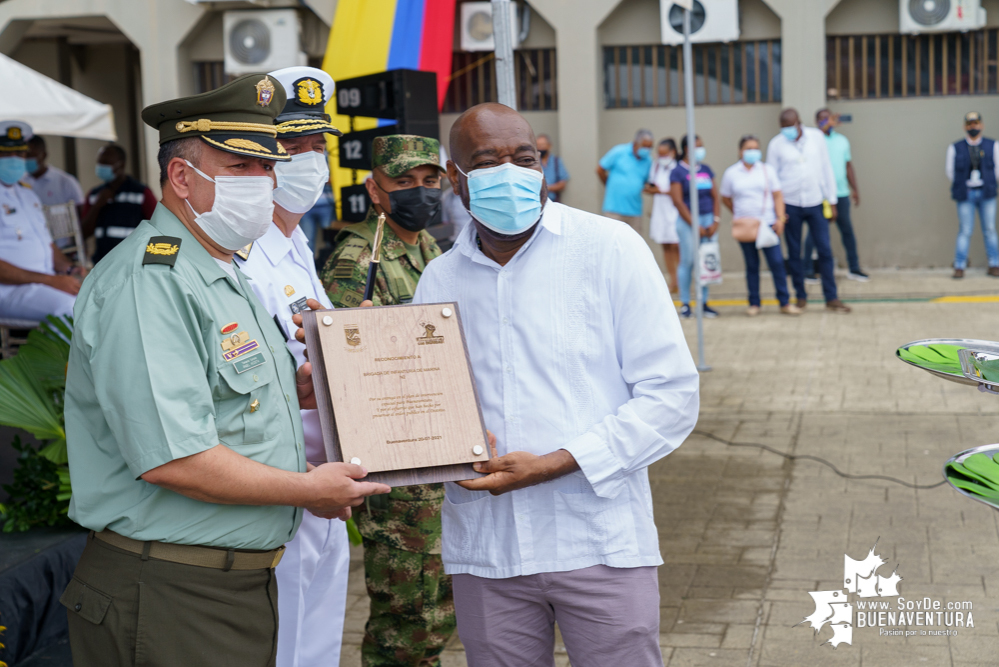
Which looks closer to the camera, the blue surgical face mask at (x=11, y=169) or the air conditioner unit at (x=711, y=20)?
A: the blue surgical face mask at (x=11, y=169)

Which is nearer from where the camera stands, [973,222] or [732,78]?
[973,222]

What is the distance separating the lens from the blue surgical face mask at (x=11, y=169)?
24.7 feet

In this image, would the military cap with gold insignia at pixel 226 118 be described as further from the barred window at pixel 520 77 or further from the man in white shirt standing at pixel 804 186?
the barred window at pixel 520 77

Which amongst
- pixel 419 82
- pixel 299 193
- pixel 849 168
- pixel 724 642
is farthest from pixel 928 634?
pixel 849 168

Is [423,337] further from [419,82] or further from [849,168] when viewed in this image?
[849,168]

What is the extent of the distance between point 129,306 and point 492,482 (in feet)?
2.85

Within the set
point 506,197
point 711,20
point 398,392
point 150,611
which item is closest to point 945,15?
point 711,20

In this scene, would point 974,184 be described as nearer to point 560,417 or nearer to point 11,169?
point 11,169

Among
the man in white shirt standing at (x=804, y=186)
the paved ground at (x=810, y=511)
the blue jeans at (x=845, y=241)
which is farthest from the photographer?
the blue jeans at (x=845, y=241)

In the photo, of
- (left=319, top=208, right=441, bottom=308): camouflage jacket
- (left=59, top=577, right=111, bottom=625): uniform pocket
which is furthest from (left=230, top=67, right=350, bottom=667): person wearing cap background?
(left=59, top=577, right=111, bottom=625): uniform pocket

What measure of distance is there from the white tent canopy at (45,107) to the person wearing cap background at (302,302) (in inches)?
170


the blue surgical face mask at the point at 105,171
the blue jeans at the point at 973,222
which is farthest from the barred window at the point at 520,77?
the blue jeans at the point at 973,222

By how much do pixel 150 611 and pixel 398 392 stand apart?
71cm

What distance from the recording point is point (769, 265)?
11188 mm
